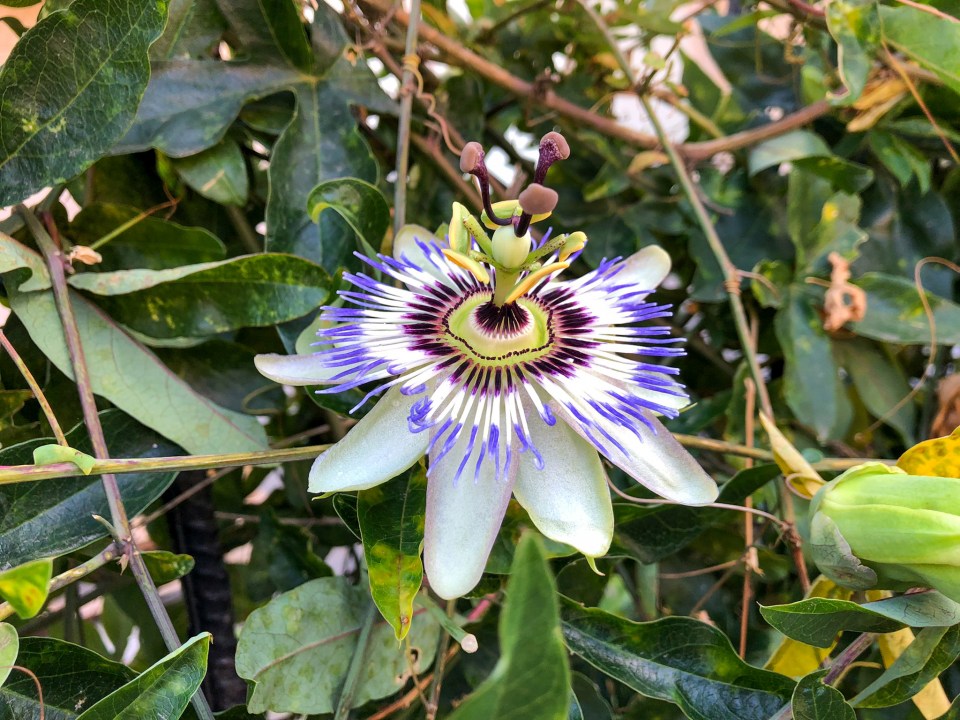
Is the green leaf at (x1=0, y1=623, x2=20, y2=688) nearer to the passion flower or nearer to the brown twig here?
the passion flower

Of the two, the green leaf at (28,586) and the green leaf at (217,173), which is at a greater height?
the green leaf at (217,173)

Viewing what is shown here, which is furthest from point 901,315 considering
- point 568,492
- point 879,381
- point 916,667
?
point 568,492

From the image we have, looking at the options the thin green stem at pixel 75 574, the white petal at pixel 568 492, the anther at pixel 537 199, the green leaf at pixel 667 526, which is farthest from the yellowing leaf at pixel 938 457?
the thin green stem at pixel 75 574

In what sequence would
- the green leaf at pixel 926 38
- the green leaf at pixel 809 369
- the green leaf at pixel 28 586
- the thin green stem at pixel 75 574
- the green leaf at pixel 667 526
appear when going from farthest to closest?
the green leaf at pixel 809 369 < the green leaf at pixel 926 38 < the green leaf at pixel 667 526 < the thin green stem at pixel 75 574 < the green leaf at pixel 28 586

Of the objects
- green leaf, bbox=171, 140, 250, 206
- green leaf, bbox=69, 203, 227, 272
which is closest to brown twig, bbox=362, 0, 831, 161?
green leaf, bbox=171, 140, 250, 206

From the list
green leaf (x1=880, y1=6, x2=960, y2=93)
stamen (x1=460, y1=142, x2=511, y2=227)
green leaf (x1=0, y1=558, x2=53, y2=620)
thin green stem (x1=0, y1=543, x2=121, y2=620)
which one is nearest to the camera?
green leaf (x1=0, y1=558, x2=53, y2=620)

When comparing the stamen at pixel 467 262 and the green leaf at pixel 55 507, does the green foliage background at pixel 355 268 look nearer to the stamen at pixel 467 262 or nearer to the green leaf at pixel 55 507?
the green leaf at pixel 55 507

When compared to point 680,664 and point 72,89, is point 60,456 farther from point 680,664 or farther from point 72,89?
point 680,664
